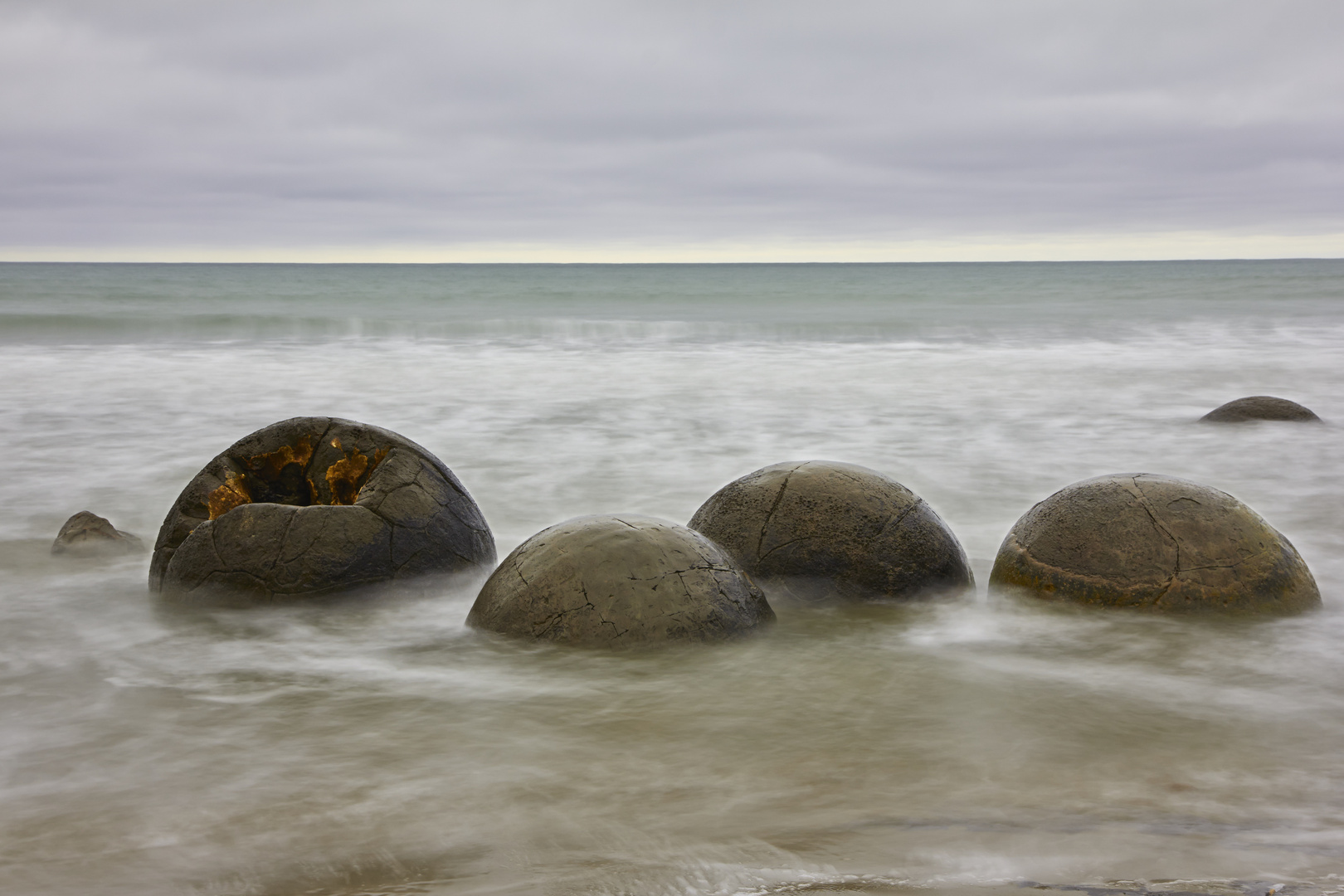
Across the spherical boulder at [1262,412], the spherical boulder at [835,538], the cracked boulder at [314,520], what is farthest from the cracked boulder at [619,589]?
the spherical boulder at [1262,412]

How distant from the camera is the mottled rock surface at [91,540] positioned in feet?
20.1

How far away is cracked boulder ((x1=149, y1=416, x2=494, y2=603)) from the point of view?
15.6ft

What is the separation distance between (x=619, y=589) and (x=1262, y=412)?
30.9ft

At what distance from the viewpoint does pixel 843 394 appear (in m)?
14.8

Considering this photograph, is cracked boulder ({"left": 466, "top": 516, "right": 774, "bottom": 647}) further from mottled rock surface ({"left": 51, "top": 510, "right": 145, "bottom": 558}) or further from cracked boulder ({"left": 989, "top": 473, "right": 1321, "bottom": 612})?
mottled rock surface ({"left": 51, "top": 510, "right": 145, "bottom": 558})

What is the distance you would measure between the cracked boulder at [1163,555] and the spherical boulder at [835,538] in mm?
444

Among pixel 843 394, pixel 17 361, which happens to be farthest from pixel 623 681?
pixel 17 361

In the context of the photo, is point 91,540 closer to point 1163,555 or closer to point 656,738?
point 656,738

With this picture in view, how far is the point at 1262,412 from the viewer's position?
36.8 ft

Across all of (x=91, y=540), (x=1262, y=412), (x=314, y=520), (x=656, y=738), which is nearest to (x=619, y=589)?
(x=656, y=738)

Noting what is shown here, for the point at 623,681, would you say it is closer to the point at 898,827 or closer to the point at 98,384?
the point at 898,827

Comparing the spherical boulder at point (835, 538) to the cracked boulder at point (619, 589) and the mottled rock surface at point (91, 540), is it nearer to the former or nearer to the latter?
the cracked boulder at point (619, 589)

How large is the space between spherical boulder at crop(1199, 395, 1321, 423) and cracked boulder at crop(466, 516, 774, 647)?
8795mm

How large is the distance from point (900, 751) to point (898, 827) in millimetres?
524
